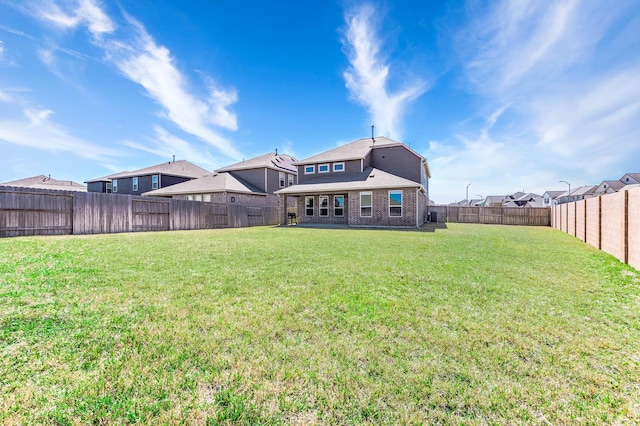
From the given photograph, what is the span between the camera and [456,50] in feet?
39.5

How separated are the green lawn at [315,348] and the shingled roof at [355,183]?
1242 cm

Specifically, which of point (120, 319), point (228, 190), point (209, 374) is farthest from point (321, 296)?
point (228, 190)

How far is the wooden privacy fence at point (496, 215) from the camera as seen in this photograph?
23.6 meters

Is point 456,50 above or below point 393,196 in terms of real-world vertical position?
above

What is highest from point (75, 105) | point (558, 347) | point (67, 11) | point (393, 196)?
point (67, 11)

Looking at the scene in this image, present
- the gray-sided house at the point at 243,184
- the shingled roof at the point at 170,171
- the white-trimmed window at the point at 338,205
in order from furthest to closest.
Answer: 1. the shingled roof at the point at 170,171
2. the gray-sided house at the point at 243,184
3. the white-trimmed window at the point at 338,205

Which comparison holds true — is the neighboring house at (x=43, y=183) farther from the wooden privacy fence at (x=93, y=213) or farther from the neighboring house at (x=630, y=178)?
the neighboring house at (x=630, y=178)

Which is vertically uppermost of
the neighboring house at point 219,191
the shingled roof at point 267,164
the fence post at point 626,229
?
the shingled roof at point 267,164

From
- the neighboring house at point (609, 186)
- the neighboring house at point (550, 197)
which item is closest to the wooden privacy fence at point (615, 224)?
the neighboring house at point (609, 186)

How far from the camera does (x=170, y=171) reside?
29.9 m

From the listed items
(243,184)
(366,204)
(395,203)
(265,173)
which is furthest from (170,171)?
(395,203)

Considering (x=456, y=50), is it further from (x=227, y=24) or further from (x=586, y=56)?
(x=227, y=24)

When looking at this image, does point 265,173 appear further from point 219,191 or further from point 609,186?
point 609,186

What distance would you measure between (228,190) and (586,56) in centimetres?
2274
